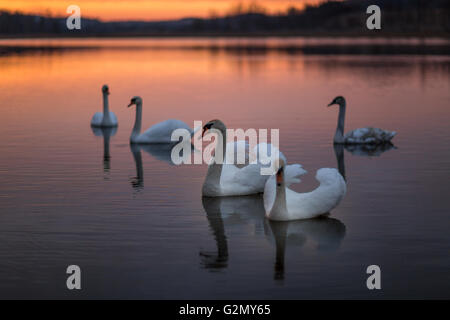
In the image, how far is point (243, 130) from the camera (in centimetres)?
1989

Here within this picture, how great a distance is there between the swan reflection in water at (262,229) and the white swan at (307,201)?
114 millimetres

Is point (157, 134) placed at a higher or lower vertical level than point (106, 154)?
higher

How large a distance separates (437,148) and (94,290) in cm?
1041

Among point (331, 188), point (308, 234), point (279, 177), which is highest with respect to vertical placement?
point (279, 177)

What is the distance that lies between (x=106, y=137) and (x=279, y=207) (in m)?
9.73

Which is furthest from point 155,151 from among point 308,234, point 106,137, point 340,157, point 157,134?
point 308,234

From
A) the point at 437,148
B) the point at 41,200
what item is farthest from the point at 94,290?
the point at 437,148

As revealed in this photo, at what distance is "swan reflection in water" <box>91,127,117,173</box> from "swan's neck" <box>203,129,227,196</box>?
3.05 metres

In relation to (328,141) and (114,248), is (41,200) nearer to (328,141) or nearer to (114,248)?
(114,248)

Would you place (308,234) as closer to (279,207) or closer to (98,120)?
(279,207)

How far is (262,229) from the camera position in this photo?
9922mm

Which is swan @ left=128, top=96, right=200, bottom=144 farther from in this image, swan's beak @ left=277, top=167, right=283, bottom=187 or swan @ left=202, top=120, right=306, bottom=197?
swan's beak @ left=277, top=167, right=283, bottom=187

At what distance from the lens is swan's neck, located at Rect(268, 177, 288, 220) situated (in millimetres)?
9859

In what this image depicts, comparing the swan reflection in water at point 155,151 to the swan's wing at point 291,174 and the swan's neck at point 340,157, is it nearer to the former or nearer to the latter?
the swan's neck at point 340,157
